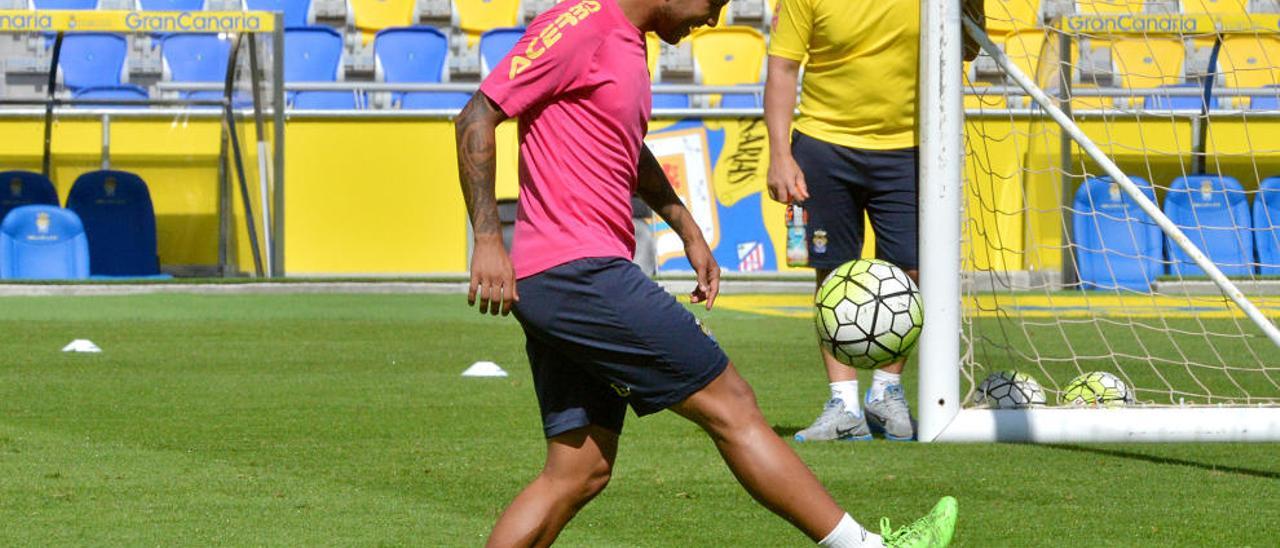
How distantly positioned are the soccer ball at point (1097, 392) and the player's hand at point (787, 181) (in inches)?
68.6

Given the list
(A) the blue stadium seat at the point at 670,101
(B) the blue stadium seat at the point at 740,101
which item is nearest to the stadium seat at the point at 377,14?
(A) the blue stadium seat at the point at 670,101

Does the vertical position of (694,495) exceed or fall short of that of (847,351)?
it falls short

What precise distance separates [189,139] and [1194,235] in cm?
1011

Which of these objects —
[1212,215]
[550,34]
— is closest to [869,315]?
[550,34]

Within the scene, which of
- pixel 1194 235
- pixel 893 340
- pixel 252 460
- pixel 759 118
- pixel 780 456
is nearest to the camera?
pixel 780 456

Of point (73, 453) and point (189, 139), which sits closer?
point (73, 453)

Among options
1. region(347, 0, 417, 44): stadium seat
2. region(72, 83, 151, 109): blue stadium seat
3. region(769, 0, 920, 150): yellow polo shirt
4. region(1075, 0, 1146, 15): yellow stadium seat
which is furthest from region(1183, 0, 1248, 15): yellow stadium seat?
region(72, 83, 151, 109): blue stadium seat

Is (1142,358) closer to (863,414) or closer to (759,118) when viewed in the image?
(863,414)

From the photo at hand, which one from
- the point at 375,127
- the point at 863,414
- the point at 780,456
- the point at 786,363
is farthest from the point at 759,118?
the point at 780,456

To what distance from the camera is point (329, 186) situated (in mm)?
20203

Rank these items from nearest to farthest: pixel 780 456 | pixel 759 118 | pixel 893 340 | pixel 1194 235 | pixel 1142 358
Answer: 1. pixel 780 456
2. pixel 893 340
3. pixel 1142 358
4. pixel 1194 235
5. pixel 759 118

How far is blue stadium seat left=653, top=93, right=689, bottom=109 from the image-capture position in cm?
2205

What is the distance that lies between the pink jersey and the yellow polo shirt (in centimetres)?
318

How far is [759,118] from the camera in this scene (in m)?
19.8
